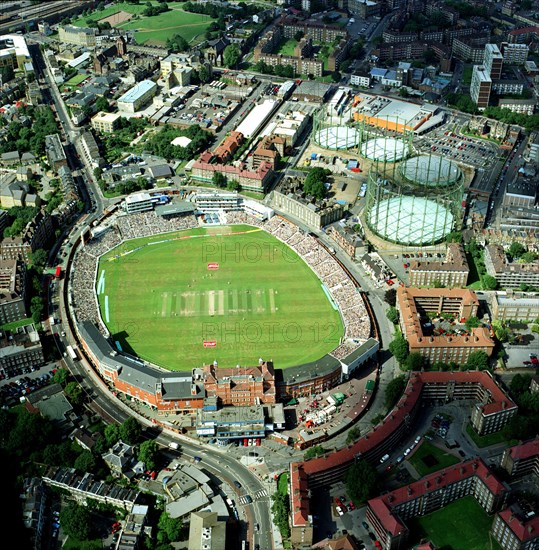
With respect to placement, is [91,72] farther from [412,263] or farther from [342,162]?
[412,263]

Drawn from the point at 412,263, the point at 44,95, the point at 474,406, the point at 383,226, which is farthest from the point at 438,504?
the point at 44,95

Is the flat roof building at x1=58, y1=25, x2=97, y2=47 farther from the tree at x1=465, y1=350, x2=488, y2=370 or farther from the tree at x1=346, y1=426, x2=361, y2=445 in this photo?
the tree at x1=346, y1=426, x2=361, y2=445

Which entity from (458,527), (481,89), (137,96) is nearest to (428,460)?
(458,527)

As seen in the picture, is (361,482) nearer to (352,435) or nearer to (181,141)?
(352,435)

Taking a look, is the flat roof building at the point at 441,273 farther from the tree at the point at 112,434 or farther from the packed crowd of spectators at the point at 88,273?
the tree at the point at 112,434

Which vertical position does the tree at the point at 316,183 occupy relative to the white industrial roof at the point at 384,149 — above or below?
above

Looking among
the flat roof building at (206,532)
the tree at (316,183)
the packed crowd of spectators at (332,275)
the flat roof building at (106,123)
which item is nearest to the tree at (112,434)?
the flat roof building at (206,532)

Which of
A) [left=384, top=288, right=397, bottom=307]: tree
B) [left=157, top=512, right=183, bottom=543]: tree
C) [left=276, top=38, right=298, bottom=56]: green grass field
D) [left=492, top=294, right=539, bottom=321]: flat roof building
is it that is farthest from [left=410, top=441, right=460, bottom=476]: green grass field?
[left=276, top=38, right=298, bottom=56]: green grass field
